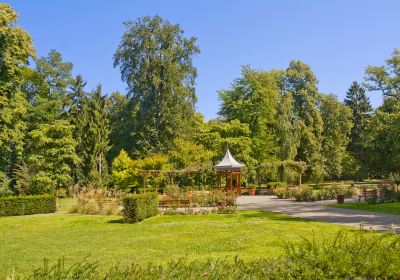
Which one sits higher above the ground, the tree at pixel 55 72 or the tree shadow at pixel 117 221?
the tree at pixel 55 72

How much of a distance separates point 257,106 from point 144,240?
31327 mm

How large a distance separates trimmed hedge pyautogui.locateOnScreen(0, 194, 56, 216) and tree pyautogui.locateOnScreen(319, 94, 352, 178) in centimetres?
3531

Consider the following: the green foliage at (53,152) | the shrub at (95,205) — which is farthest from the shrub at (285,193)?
Result: the green foliage at (53,152)

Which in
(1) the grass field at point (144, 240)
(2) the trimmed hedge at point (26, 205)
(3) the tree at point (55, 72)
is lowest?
(1) the grass field at point (144, 240)

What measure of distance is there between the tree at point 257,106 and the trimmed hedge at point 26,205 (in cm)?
2255

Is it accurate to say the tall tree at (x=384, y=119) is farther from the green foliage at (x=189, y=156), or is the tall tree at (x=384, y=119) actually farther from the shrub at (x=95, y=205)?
the shrub at (x=95, y=205)

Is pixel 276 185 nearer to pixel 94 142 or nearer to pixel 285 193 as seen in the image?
pixel 285 193

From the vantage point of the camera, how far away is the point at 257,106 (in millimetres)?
41562

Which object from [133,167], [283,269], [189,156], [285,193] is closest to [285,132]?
[285,193]

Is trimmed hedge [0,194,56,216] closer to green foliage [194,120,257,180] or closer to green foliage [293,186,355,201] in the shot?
green foliage [293,186,355,201]

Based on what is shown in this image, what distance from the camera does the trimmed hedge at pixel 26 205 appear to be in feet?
75.9

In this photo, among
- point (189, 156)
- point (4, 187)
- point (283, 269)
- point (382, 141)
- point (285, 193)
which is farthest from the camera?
point (382, 141)

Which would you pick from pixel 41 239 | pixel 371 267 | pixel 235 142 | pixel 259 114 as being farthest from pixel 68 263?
pixel 259 114

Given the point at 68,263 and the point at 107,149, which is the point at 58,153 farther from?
the point at 68,263
